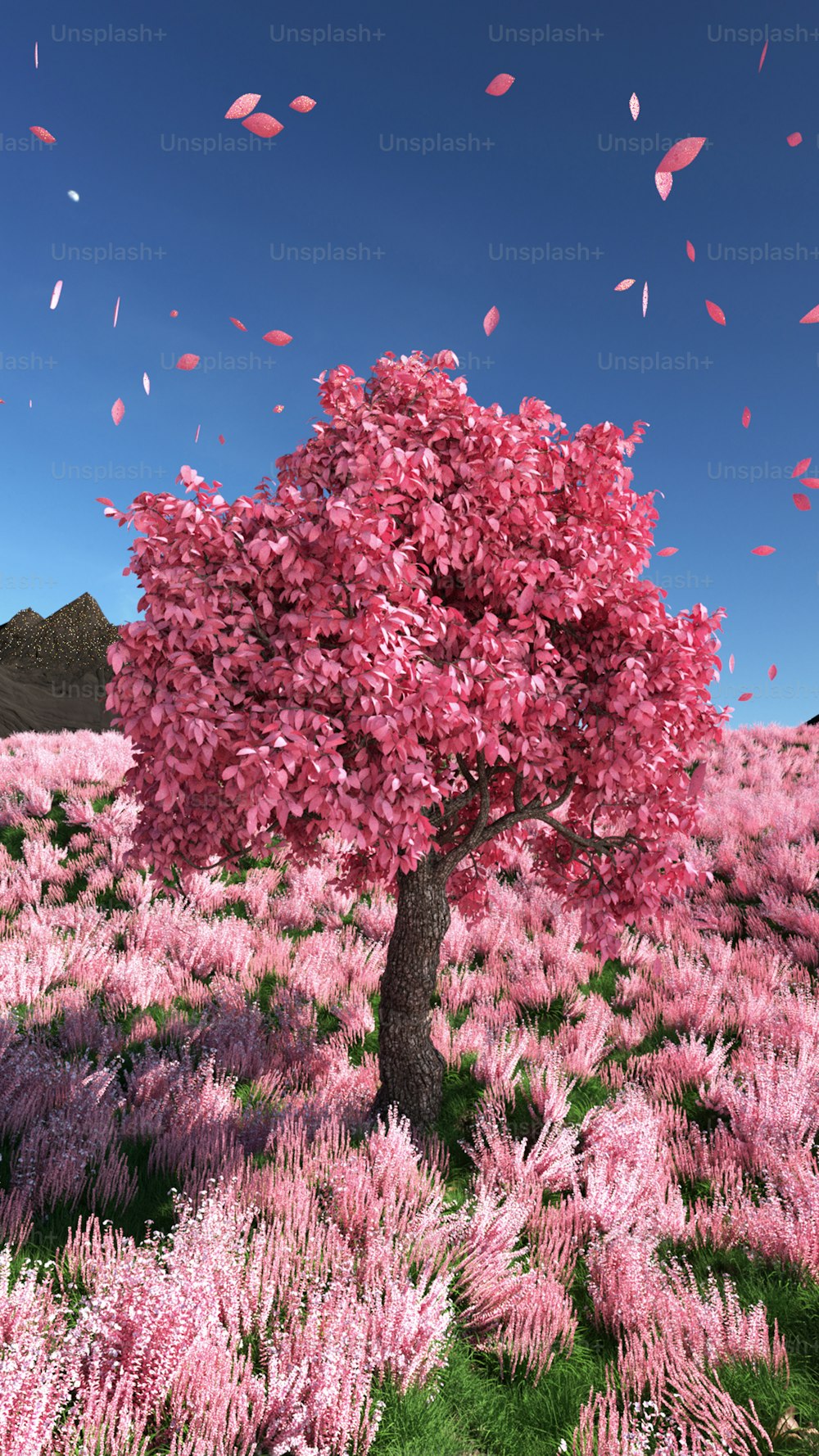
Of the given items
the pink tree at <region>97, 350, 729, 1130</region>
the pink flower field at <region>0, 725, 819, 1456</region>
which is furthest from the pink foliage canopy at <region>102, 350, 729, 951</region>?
the pink flower field at <region>0, 725, 819, 1456</region>

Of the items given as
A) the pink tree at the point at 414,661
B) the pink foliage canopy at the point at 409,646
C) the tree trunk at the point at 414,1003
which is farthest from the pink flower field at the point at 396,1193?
the pink foliage canopy at the point at 409,646

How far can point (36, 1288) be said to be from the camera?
2.77m

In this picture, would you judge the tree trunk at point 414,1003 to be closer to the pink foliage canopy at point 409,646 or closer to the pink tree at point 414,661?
the pink tree at point 414,661

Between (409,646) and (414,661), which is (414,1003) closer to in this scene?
(414,661)

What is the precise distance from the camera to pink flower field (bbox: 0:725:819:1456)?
2439 mm

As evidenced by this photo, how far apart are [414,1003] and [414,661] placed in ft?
8.42

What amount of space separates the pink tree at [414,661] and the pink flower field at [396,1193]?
1.04m

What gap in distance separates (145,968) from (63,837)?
489 cm

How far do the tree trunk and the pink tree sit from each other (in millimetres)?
14

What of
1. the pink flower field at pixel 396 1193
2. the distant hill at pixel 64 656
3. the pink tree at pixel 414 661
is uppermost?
the distant hill at pixel 64 656

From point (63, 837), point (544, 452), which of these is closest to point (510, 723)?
point (544, 452)

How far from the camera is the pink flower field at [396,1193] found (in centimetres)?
244

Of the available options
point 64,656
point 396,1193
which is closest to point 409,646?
point 396,1193

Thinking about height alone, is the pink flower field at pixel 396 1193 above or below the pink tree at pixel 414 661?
below
